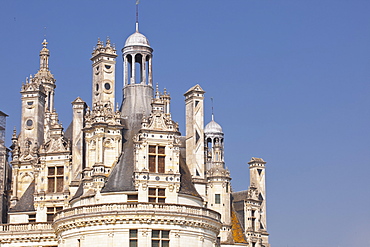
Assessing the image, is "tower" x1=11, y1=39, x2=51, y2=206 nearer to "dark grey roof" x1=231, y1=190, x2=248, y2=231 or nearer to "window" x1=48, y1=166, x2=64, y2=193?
"window" x1=48, y1=166, x2=64, y2=193

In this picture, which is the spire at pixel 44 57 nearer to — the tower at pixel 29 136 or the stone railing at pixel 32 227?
the tower at pixel 29 136

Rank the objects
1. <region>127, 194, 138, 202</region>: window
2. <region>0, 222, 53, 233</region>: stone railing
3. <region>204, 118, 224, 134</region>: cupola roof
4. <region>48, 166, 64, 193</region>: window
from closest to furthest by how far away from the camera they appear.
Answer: <region>127, 194, 138, 202</region>: window < <region>0, 222, 53, 233</region>: stone railing < <region>48, 166, 64, 193</region>: window < <region>204, 118, 224, 134</region>: cupola roof

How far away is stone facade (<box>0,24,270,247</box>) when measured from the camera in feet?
230

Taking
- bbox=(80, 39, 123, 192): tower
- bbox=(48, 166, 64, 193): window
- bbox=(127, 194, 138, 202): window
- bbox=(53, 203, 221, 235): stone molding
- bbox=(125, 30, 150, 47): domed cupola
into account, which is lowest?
bbox=(53, 203, 221, 235): stone molding

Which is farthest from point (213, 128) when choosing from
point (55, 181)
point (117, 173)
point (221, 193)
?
point (117, 173)

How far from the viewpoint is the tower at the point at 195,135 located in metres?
78.0

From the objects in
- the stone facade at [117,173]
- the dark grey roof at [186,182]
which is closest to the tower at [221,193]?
the stone facade at [117,173]

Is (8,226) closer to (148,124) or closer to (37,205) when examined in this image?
(37,205)

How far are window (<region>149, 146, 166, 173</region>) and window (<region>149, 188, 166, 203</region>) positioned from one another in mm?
1628

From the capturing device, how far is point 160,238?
69938 mm

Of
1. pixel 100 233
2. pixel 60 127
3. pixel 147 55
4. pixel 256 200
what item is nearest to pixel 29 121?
pixel 60 127

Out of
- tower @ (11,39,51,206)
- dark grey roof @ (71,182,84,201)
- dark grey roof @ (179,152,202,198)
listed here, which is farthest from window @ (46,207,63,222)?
dark grey roof @ (179,152,202,198)

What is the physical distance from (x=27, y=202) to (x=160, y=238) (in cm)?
A: 1503

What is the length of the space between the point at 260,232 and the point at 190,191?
20.0 meters
